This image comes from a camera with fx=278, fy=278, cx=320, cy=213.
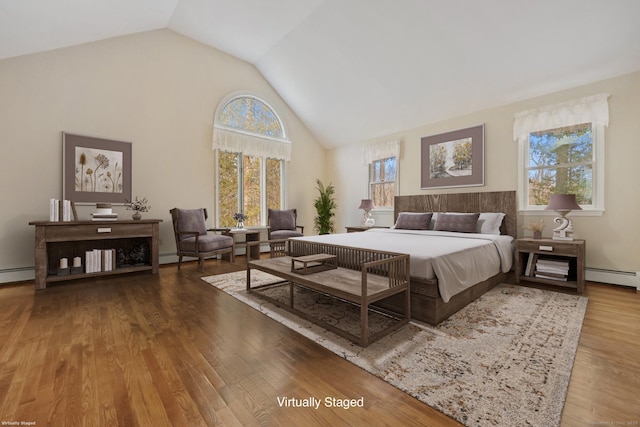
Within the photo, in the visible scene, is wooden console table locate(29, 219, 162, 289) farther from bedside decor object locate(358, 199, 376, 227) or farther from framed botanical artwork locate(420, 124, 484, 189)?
framed botanical artwork locate(420, 124, 484, 189)

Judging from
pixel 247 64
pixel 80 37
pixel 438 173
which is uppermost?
pixel 247 64

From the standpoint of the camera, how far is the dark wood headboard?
4039 millimetres

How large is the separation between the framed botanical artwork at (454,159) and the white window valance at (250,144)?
299 cm

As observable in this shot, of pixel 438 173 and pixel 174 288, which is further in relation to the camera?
pixel 438 173

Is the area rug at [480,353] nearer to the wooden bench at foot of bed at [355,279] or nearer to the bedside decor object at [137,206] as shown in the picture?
the wooden bench at foot of bed at [355,279]

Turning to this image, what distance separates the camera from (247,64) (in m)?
5.85

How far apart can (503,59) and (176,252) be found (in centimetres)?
574

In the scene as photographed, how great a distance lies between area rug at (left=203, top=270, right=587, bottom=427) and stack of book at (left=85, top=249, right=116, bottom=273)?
2.25 metres

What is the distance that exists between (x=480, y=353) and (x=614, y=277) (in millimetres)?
2965

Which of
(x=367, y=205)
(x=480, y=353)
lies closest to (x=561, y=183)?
(x=367, y=205)

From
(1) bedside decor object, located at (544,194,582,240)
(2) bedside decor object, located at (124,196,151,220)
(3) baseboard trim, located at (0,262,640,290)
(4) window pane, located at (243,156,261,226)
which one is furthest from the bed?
(4) window pane, located at (243,156,261,226)

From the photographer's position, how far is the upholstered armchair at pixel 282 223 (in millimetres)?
5488

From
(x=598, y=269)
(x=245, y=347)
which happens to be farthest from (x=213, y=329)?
(x=598, y=269)

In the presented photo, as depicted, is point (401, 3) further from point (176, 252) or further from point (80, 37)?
point (176, 252)
